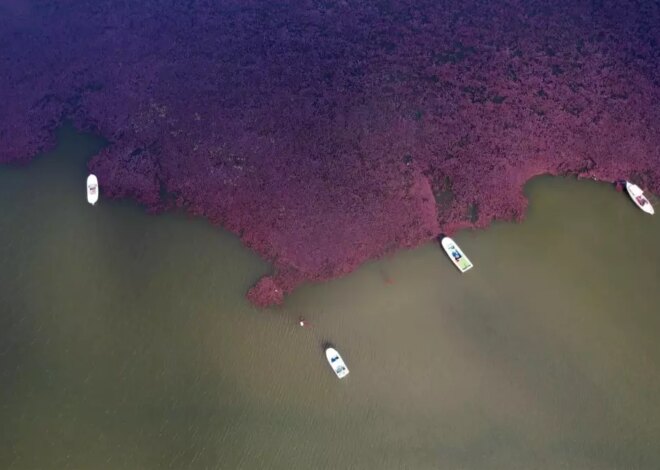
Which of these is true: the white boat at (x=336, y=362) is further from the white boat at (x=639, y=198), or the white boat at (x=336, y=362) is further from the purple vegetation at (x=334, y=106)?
the white boat at (x=639, y=198)

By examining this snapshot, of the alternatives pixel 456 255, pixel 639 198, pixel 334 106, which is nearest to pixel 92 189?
pixel 334 106

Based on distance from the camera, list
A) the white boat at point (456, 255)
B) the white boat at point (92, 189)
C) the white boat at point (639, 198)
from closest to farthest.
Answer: the white boat at point (456, 255) < the white boat at point (639, 198) < the white boat at point (92, 189)

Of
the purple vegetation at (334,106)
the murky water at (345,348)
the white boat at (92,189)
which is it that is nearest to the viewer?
the murky water at (345,348)

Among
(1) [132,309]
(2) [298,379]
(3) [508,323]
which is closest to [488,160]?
(3) [508,323]

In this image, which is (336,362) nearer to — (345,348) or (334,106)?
(345,348)

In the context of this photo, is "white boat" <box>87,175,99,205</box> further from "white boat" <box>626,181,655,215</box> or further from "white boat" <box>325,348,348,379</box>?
"white boat" <box>626,181,655,215</box>

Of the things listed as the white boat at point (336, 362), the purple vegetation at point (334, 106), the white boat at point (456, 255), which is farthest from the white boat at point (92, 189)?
the white boat at point (456, 255)
